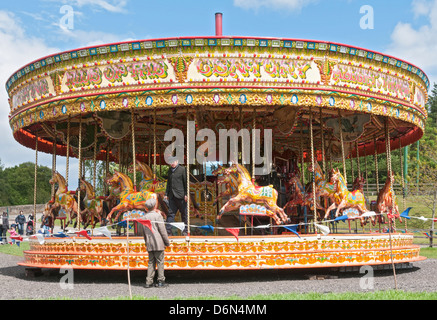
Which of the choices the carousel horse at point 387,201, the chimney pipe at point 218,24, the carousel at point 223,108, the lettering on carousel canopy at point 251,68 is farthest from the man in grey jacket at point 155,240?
the carousel horse at point 387,201

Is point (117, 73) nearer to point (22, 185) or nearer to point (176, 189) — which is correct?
point (176, 189)

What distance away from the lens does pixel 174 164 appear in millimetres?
10867

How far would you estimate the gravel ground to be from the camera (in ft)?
27.4

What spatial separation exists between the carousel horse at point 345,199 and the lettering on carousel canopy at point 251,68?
2747 mm

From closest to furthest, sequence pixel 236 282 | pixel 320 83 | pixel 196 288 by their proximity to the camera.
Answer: pixel 196 288, pixel 236 282, pixel 320 83

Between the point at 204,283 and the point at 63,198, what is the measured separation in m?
5.14

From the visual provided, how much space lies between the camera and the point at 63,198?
42.3 feet

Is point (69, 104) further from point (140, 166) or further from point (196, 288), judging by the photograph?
point (196, 288)

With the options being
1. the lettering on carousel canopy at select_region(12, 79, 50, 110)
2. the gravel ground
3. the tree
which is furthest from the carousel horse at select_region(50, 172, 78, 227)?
the tree

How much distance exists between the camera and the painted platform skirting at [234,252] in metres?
9.85

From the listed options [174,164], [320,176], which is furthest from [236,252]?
[320,176]

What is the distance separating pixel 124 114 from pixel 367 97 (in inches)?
234

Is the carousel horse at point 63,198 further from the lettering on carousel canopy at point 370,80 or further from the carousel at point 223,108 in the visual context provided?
the lettering on carousel canopy at point 370,80

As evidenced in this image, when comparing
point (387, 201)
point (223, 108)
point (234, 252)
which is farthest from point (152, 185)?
point (387, 201)
